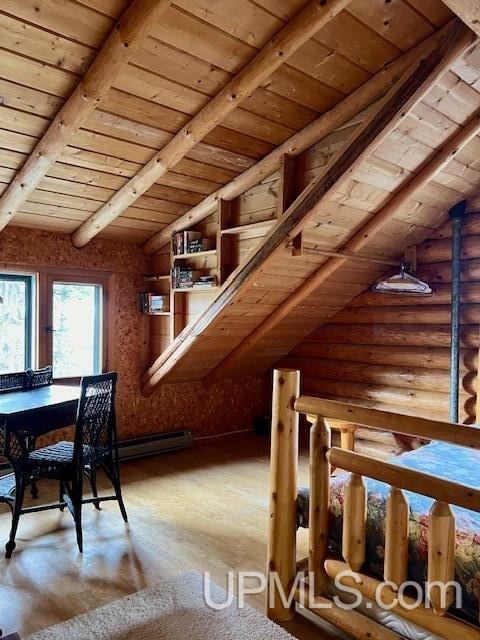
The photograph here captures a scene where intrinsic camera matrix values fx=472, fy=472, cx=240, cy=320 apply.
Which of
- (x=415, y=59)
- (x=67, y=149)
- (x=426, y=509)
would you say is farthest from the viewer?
(x=67, y=149)

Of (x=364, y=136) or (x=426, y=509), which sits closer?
(x=426, y=509)

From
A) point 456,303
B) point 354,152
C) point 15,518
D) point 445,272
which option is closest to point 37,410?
point 15,518

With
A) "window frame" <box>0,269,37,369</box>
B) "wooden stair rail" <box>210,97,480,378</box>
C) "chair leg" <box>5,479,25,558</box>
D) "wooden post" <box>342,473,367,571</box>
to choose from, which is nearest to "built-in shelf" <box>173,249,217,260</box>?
"wooden stair rail" <box>210,97,480,378</box>

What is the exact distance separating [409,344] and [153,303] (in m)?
2.41

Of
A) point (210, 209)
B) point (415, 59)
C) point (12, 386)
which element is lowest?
point (12, 386)

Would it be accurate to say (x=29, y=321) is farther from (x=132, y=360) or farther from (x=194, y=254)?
(x=194, y=254)

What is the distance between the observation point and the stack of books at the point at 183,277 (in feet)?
13.2

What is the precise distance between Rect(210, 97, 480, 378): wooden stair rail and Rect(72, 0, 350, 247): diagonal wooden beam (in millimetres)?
1285

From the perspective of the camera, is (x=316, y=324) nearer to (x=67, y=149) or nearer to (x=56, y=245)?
(x=56, y=245)

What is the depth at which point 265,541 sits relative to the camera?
9.39 ft

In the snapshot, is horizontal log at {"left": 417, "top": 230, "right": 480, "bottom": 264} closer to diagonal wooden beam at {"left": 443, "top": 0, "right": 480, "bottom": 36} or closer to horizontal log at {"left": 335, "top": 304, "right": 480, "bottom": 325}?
horizontal log at {"left": 335, "top": 304, "right": 480, "bottom": 325}

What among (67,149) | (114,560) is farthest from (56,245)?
(114,560)

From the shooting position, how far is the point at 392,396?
4434 millimetres

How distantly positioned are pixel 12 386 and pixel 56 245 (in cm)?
138
